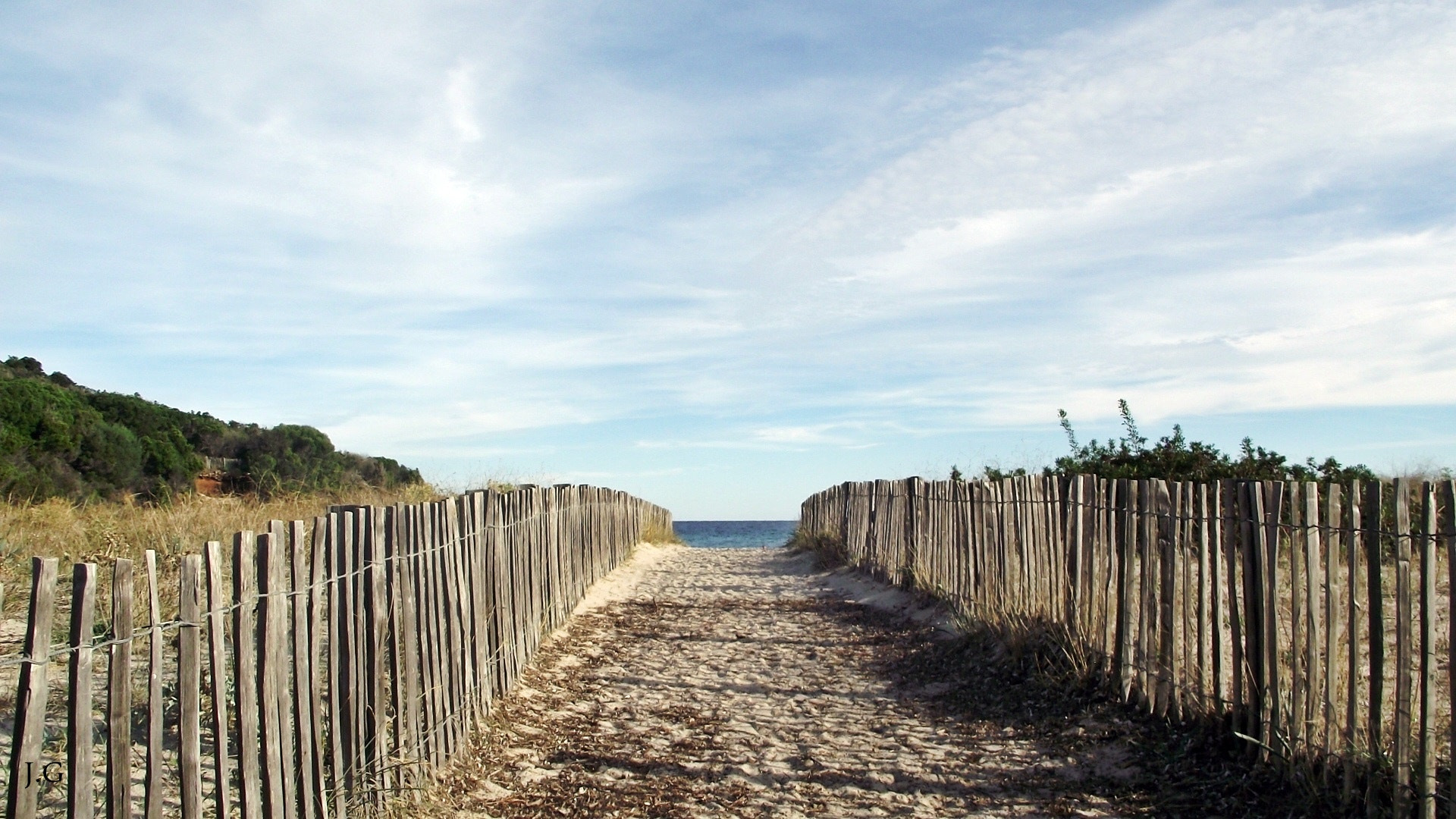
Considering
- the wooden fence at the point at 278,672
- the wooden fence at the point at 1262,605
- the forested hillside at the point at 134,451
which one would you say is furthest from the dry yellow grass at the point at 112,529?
the wooden fence at the point at 1262,605

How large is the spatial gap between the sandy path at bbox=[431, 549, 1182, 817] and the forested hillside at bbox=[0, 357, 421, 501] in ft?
20.3

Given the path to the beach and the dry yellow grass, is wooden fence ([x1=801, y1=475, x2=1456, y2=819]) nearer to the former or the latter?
the path to the beach

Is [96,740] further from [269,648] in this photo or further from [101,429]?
[101,429]

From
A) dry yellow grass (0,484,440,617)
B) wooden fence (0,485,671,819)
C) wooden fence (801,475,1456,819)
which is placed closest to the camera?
wooden fence (0,485,671,819)

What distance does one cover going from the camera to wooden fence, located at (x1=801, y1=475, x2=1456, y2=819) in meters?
4.08

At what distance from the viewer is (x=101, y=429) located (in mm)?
16734

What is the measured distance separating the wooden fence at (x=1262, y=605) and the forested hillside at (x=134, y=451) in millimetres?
9132

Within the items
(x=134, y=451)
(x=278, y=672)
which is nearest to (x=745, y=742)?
(x=278, y=672)

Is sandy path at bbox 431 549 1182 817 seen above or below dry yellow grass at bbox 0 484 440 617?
below

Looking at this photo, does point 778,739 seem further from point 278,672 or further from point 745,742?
point 278,672

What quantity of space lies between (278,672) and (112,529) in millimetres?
5890

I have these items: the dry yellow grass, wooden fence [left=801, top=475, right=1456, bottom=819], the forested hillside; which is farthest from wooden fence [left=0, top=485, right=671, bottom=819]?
the forested hillside

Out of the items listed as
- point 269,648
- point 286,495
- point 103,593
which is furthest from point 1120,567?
point 286,495

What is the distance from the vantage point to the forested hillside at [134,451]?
14047mm
